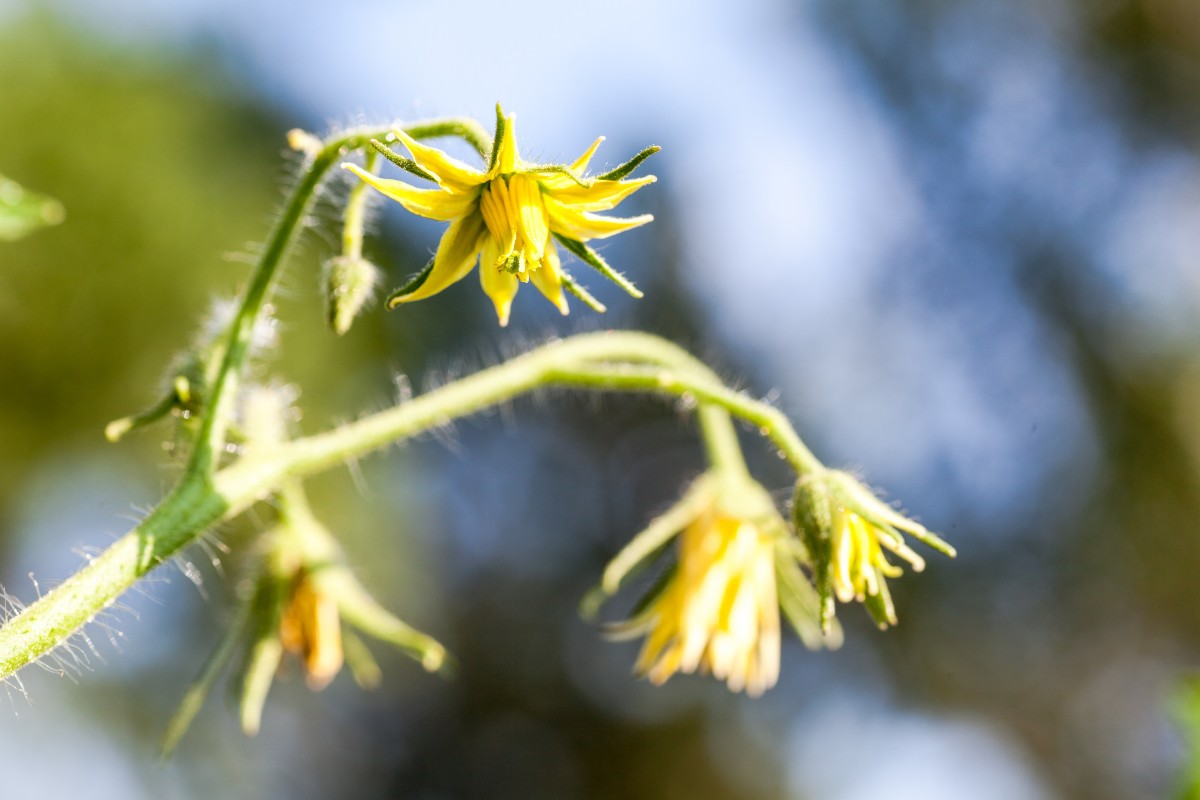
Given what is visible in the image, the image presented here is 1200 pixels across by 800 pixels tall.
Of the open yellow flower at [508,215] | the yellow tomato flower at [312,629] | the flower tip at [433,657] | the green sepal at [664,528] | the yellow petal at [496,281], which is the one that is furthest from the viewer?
the yellow tomato flower at [312,629]

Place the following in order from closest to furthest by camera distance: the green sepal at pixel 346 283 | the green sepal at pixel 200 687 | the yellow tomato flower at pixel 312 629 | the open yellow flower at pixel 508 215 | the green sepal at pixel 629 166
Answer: the green sepal at pixel 629 166
the open yellow flower at pixel 508 215
the green sepal at pixel 346 283
the green sepal at pixel 200 687
the yellow tomato flower at pixel 312 629

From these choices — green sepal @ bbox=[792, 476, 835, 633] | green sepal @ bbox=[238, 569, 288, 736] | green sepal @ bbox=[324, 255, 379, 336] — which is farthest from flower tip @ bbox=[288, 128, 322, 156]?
green sepal @ bbox=[238, 569, 288, 736]

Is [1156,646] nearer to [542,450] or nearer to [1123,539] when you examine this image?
[1123,539]

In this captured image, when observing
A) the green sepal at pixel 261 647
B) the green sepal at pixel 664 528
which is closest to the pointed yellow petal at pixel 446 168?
the green sepal at pixel 664 528

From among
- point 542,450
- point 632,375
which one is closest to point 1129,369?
point 542,450

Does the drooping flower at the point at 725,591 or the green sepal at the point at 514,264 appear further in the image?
the drooping flower at the point at 725,591

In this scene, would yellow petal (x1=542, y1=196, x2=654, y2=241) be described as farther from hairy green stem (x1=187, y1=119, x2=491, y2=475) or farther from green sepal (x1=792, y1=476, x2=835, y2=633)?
green sepal (x1=792, y1=476, x2=835, y2=633)

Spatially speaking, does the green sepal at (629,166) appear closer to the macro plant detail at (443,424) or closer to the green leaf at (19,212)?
the macro plant detail at (443,424)
